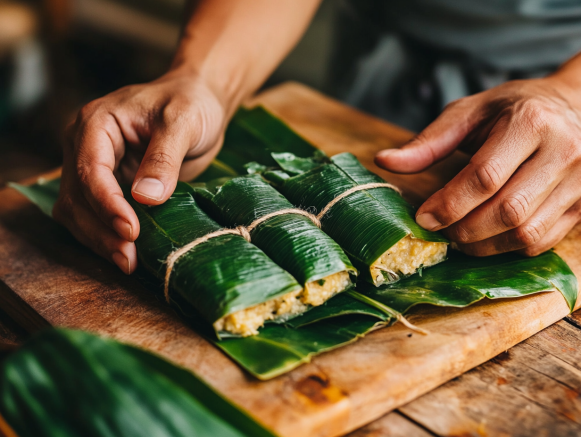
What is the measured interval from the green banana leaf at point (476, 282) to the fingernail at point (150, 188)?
1.97ft

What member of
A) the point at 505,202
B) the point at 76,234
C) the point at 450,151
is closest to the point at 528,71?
the point at 450,151

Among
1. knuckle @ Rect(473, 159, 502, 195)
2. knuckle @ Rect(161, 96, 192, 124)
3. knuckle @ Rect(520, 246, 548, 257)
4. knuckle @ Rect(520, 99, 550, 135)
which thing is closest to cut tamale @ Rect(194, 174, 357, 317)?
knuckle @ Rect(161, 96, 192, 124)

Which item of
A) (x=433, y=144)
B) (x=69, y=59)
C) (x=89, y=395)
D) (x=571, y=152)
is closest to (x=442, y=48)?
(x=433, y=144)

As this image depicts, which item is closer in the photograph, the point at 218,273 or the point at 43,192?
the point at 218,273

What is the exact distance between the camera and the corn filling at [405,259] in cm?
142

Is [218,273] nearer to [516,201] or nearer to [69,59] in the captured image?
[516,201]

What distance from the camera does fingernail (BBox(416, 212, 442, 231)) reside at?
1468 millimetres

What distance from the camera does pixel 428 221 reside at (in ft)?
4.83

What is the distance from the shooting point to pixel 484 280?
1425 mm

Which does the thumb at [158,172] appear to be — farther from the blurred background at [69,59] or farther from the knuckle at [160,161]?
the blurred background at [69,59]

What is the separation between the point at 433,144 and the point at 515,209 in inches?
14.3

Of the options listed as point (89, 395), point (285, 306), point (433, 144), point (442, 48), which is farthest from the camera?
point (442, 48)

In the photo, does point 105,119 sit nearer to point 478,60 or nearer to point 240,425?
point 240,425

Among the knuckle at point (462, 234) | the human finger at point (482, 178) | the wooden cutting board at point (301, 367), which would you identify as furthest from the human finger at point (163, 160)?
the knuckle at point (462, 234)
